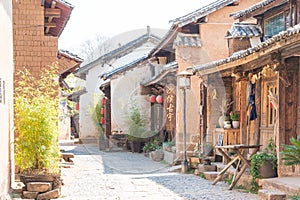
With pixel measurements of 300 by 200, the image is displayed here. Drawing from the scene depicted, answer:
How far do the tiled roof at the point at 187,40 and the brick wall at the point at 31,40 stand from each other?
5.22 m

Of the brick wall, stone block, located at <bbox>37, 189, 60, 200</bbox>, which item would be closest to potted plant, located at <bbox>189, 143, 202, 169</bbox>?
the brick wall

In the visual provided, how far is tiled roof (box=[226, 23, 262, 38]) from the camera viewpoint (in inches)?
492

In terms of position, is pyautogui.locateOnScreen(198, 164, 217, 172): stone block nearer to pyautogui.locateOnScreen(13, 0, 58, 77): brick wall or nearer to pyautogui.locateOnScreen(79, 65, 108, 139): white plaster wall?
pyautogui.locateOnScreen(13, 0, 58, 77): brick wall

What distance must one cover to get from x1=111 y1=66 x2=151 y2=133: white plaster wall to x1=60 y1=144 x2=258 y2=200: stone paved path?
285 inches

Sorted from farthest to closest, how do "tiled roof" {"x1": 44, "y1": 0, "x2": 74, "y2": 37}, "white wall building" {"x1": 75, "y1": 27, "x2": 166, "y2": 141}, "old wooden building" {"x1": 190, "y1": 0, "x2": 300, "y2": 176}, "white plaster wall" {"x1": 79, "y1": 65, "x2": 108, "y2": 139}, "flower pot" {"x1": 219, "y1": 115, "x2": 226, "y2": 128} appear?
"white plaster wall" {"x1": 79, "y1": 65, "x2": 108, "y2": 139} < "white wall building" {"x1": 75, "y1": 27, "x2": 166, "y2": 141} < "flower pot" {"x1": 219, "y1": 115, "x2": 226, "y2": 128} < "tiled roof" {"x1": 44, "y1": 0, "x2": 74, "y2": 37} < "old wooden building" {"x1": 190, "y1": 0, "x2": 300, "y2": 176}

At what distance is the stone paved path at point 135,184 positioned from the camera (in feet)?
31.3

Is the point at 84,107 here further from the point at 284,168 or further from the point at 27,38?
the point at 284,168

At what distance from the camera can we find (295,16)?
10.4 meters

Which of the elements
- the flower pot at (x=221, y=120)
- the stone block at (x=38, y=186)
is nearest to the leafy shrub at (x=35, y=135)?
the stone block at (x=38, y=186)

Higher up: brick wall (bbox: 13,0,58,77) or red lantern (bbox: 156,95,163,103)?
brick wall (bbox: 13,0,58,77)

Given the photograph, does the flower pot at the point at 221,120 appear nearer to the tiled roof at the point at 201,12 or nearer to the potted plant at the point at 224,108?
the potted plant at the point at 224,108

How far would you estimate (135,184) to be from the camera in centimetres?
1138

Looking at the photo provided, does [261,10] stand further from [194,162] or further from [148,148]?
[148,148]

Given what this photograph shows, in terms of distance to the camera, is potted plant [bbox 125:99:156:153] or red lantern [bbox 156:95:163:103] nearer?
Answer: red lantern [bbox 156:95:163:103]
